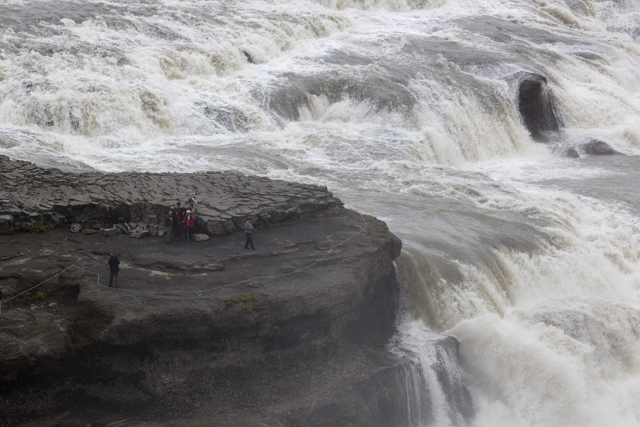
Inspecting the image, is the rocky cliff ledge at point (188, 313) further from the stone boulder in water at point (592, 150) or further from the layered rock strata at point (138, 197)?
the stone boulder in water at point (592, 150)

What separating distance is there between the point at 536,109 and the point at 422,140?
7761mm

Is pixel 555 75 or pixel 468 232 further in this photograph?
pixel 555 75

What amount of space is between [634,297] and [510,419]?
6284 millimetres

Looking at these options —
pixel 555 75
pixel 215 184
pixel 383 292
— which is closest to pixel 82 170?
pixel 215 184

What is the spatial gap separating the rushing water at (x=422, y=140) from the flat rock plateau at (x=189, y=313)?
1590mm

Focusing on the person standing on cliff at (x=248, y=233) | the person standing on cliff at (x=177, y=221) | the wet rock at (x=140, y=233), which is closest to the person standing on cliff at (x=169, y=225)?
the person standing on cliff at (x=177, y=221)

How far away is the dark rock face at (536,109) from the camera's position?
98.0 ft

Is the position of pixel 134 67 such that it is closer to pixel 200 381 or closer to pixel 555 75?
pixel 200 381

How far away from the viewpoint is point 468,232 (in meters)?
17.8

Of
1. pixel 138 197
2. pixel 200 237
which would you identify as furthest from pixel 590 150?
pixel 138 197

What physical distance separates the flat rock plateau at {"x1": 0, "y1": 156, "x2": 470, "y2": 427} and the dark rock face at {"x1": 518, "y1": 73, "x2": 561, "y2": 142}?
17.0m

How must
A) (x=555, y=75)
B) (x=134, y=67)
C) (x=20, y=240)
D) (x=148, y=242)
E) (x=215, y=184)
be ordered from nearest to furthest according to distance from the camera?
1. (x=20, y=240)
2. (x=148, y=242)
3. (x=215, y=184)
4. (x=134, y=67)
5. (x=555, y=75)

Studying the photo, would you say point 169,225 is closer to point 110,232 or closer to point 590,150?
point 110,232

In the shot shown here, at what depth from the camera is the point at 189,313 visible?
1116cm
